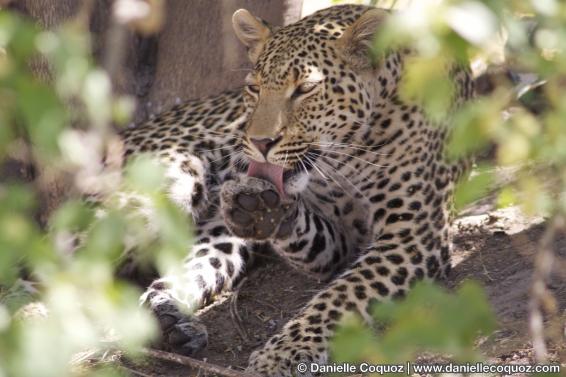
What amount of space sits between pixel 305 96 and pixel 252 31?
0.93 metres

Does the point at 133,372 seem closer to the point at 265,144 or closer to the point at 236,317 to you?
the point at 236,317

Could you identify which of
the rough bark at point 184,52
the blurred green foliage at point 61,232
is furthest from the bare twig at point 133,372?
the blurred green foliage at point 61,232

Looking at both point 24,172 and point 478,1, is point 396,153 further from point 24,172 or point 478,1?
point 478,1

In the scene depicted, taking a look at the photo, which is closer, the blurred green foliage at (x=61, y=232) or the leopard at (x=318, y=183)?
the blurred green foliage at (x=61, y=232)

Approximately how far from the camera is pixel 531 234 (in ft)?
24.4

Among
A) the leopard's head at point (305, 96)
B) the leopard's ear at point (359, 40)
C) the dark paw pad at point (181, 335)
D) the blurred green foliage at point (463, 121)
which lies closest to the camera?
the blurred green foliage at point (463, 121)

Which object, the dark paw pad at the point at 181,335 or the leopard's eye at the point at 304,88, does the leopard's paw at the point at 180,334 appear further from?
the leopard's eye at the point at 304,88

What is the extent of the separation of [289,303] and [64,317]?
5.35 metres

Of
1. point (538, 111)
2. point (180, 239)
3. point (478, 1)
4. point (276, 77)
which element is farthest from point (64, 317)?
point (538, 111)

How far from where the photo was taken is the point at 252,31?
24.9ft

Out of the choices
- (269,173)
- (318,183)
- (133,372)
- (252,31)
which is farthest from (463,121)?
(252,31)

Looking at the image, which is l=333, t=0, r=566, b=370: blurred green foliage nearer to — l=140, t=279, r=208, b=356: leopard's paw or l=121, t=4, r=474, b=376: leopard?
l=121, t=4, r=474, b=376: leopard

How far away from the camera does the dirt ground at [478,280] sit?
6.01 m

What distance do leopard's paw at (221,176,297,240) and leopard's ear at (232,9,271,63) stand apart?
118cm
